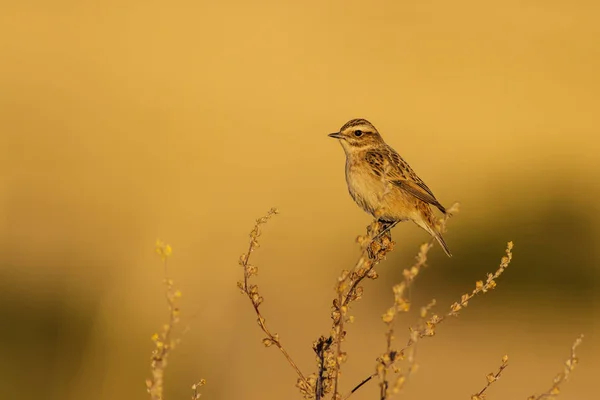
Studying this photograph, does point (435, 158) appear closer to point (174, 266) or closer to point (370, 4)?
point (174, 266)

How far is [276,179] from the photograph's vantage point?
24.1m

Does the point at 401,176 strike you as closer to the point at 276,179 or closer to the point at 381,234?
the point at 381,234

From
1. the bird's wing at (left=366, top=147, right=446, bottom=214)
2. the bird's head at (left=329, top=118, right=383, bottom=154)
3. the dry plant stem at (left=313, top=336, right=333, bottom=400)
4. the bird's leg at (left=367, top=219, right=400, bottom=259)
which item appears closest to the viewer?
the dry plant stem at (left=313, top=336, right=333, bottom=400)

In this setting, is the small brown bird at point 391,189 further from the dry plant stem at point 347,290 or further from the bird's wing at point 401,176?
the dry plant stem at point 347,290

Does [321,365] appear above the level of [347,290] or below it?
below

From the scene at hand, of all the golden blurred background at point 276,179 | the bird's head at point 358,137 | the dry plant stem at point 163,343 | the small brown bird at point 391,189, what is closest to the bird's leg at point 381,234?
the small brown bird at point 391,189

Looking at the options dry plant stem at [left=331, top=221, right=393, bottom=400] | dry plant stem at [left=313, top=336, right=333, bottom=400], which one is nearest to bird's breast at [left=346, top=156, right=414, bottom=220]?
dry plant stem at [left=331, top=221, right=393, bottom=400]

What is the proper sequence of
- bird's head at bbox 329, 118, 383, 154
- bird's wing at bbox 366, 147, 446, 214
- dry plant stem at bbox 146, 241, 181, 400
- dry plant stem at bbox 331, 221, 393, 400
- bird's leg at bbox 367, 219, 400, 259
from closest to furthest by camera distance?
1. dry plant stem at bbox 146, 241, 181, 400
2. dry plant stem at bbox 331, 221, 393, 400
3. bird's leg at bbox 367, 219, 400, 259
4. bird's wing at bbox 366, 147, 446, 214
5. bird's head at bbox 329, 118, 383, 154

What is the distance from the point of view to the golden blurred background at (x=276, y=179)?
41.3 ft

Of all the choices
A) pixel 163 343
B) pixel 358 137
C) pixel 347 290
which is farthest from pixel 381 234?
pixel 163 343

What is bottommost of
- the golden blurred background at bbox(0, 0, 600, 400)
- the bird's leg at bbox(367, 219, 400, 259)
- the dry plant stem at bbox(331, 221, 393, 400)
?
the dry plant stem at bbox(331, 221, 393, 400)

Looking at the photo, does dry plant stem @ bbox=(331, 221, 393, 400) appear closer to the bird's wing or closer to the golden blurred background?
the golden blurred background

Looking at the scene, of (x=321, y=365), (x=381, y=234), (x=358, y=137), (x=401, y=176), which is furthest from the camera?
(x=358, y=137)

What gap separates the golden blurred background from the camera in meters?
12.6
